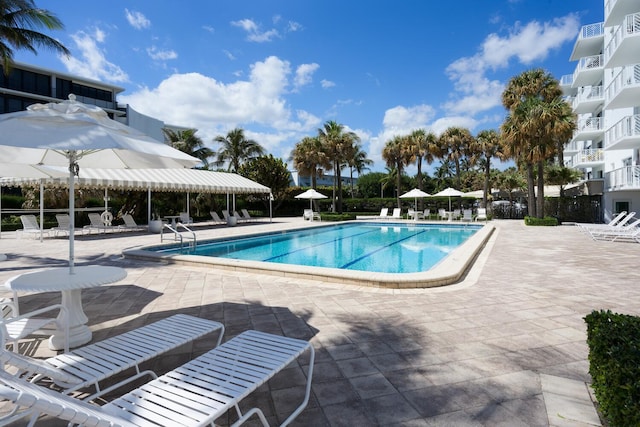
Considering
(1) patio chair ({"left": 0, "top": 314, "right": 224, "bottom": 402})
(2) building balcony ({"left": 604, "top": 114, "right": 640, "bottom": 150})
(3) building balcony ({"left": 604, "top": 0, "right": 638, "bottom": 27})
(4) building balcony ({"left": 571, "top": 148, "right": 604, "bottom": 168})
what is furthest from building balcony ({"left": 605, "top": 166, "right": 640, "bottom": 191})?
(1) patio chair ({"left": 0, "top": 314, "right": 224, "bottom": 402})

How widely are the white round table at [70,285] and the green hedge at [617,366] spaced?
4.23 meters

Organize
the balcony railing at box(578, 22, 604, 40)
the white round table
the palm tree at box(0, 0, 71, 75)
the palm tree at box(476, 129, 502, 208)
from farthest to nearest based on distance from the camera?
the palm tree at box(476, 129, 502, 208)
the balcony railing at box(578, 22, 604, 40)
the palm tree at box(0, 0, 71, 75)
the white round table

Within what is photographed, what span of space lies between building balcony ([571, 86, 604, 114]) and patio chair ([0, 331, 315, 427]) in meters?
32.3

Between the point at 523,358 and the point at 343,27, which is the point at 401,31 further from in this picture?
the point at 523,358

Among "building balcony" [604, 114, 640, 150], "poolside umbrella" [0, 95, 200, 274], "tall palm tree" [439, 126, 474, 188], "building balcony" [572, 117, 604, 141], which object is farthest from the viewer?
"tall palm tree" [439, 126, 474, 188]

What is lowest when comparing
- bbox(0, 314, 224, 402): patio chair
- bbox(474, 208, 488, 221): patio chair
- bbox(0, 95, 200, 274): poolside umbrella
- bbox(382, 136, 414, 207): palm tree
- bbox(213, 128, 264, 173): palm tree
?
bbox(0, 314, 224, 402): patio chair

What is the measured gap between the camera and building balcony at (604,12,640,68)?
16.0 meters

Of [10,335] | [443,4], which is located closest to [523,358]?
[10,335]

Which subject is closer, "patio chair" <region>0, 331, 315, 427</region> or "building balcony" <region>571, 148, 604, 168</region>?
"patio chair" <region>0, 331, 315, 427</region>

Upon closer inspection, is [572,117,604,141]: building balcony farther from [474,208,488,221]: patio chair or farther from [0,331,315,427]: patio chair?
[0,331,315,427]: patio chair

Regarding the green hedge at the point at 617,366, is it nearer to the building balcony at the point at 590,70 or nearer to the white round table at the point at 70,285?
the white round table at the point at 70,285

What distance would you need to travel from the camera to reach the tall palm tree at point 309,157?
27.1 m

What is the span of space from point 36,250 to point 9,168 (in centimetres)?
479

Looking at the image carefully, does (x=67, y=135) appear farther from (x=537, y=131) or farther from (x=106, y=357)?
(x=537, y=131)
